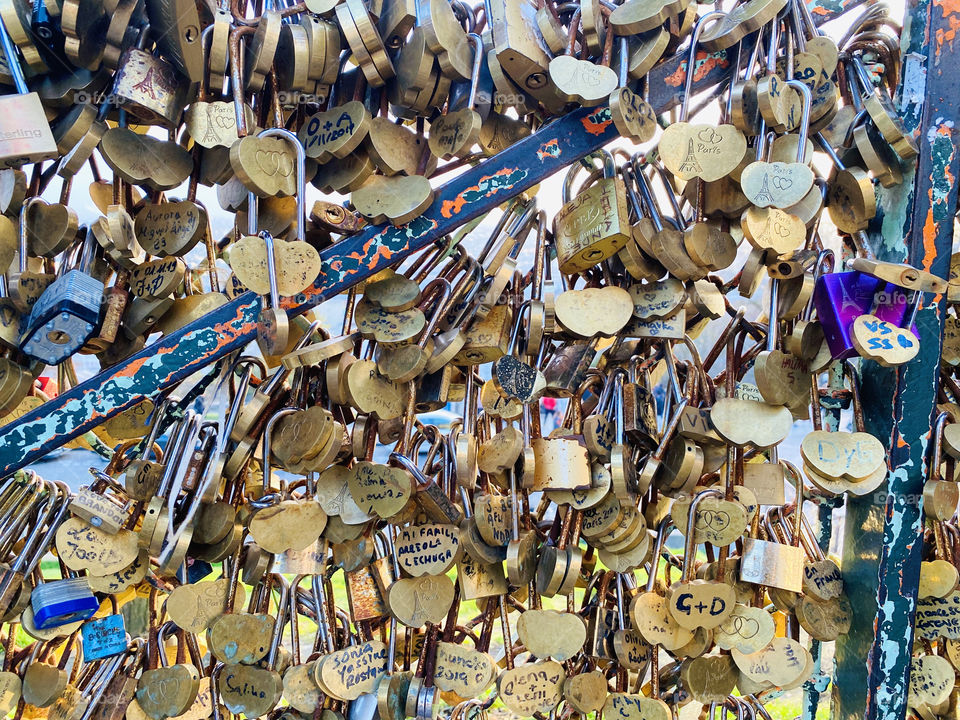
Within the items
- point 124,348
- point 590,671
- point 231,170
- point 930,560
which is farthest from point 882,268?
point 124,348

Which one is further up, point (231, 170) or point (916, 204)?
point (231, 170)

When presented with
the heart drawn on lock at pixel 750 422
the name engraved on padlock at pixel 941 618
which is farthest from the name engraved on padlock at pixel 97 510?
the name engraved on padlock at pixel 941 618

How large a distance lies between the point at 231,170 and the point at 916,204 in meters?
0.97

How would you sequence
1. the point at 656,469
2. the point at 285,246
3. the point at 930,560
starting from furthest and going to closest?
the point at 930,560 → the point at 656,469 → the point at 285,246

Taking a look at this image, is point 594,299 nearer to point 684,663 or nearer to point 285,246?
point 285,246

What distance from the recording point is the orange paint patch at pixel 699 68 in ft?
3.78

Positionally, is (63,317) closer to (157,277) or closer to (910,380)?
(157,277)

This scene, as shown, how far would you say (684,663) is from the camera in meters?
1.18

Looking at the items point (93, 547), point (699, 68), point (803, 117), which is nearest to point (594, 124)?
point (699, 68)

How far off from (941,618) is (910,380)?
0.39m

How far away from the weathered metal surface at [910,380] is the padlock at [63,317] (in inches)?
44.4

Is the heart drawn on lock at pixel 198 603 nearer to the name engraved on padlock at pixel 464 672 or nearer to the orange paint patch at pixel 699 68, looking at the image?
the name engraved on padlock at pixel 464 672

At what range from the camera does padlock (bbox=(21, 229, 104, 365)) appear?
3.50 ft

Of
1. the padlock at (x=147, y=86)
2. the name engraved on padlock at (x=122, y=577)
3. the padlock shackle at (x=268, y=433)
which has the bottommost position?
the name engraved on padlock at (x=122, y=577)
